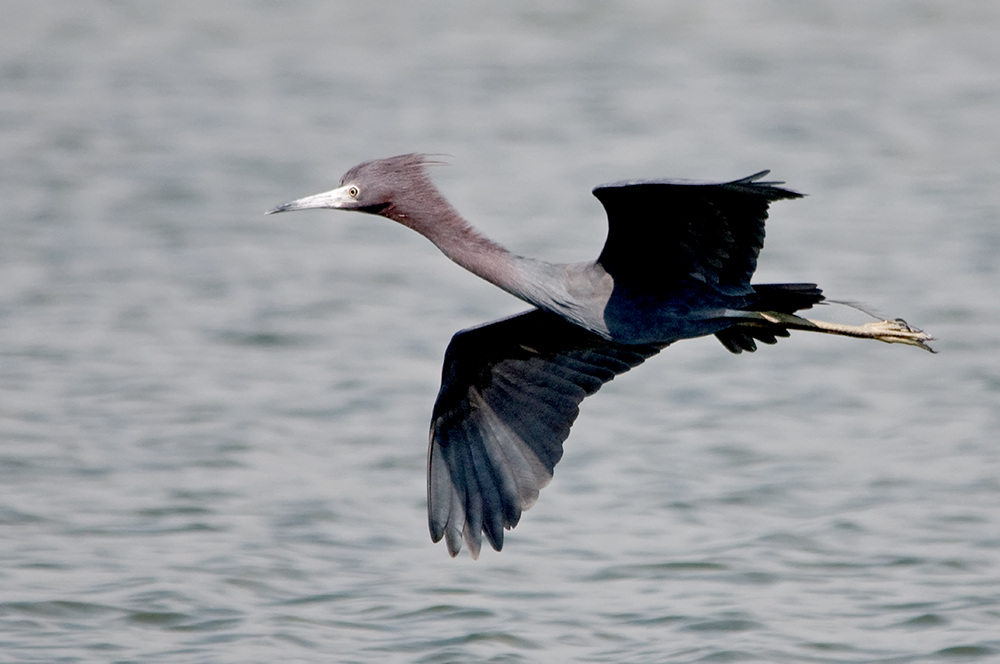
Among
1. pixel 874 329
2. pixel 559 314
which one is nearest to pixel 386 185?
pixel 559 314

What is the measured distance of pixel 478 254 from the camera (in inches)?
259

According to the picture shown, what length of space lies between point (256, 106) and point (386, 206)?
10266mm

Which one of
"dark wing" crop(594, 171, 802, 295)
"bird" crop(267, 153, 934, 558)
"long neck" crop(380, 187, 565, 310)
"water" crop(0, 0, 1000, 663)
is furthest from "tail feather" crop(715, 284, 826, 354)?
"water" crop(0, 0, 1000, 663)

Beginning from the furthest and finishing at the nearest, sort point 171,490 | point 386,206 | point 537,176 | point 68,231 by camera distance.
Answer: point 537,176 → point 68,231 → point 171,490 → point 386,206

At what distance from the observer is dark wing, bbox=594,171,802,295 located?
Result: 19.6ft

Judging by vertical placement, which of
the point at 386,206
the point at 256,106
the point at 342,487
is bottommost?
the point at 342,487

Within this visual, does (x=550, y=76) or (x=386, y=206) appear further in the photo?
(x=550, y=76)

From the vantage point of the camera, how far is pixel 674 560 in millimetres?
7895

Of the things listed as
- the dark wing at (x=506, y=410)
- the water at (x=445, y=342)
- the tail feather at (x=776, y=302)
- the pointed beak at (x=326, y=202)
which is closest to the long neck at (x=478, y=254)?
the pointed beak at (x=326, y=202)

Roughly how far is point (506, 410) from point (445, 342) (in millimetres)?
3932

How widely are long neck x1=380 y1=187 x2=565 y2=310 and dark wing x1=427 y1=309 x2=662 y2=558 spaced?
563 mm

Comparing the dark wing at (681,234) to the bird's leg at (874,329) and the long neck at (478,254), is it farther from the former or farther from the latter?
the bird's leg at (874,329)

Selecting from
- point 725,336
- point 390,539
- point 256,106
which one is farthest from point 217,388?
point 256,106

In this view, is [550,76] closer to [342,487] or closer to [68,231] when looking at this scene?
[68,231]
